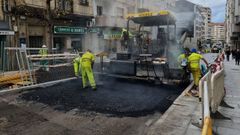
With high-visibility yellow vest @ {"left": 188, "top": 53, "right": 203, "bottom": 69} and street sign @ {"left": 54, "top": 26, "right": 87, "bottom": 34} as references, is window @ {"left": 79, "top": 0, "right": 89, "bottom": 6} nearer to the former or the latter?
street sign @ {"left": 54, "top": 26, "right": 87, "bottom": 34}

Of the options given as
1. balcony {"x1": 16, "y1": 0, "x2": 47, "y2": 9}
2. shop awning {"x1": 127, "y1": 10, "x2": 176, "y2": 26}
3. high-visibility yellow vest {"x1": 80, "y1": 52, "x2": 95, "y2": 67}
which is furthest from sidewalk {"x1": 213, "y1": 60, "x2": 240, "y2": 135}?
balcony {"x1": 16, "y1": 0, "x2": 47, "y2": 9}

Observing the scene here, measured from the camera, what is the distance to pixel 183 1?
8.48 metres

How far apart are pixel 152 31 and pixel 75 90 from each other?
11.3 ft

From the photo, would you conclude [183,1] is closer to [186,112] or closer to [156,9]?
[156,9]

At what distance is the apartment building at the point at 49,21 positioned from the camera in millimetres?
13734

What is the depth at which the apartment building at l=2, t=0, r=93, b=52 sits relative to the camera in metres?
13.7

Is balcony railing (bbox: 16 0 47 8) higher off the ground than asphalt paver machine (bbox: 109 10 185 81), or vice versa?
balcony railing (bbox: 16 0 47 8)

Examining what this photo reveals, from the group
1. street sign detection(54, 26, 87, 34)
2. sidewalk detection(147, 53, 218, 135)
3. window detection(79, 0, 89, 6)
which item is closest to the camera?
sidewalk detection(147, 53, 218, 135)

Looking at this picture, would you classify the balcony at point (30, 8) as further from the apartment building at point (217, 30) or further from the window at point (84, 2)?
the apartment building at point (217, 30)

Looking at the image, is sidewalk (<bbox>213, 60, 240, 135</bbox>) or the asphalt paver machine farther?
the asphalt paver machine

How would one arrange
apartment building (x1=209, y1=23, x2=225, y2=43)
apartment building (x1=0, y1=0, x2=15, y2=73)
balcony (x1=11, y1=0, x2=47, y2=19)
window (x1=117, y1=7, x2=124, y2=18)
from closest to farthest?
window (x1=117, y1=7, x2=124, y2=18)
apartment building (x1=0, y1=0, x2=15, y2=73)
balcony (x1=11, y1=0, x2=47, y2=19)
apartment building (x1=209, y1=23, x2=225, y2=43)

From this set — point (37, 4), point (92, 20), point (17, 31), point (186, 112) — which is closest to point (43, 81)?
point (186, 112)

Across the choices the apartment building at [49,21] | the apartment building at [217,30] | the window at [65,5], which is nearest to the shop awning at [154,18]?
the apartment building at [49,21]

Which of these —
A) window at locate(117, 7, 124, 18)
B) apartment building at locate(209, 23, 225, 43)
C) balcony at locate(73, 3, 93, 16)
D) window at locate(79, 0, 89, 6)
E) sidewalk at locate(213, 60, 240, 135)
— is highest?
apartment building at locate(209, 23, 225, 43)
